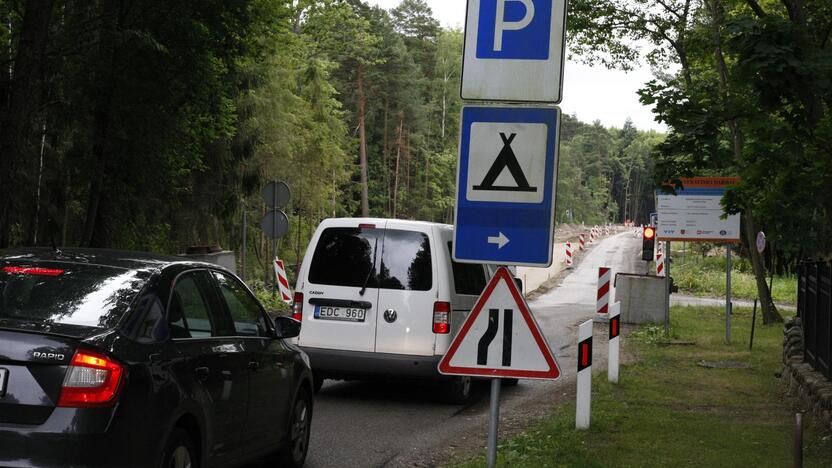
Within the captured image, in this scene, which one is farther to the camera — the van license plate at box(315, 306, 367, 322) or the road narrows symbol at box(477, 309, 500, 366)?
the van license plate at box(315, 306, 367, 322)

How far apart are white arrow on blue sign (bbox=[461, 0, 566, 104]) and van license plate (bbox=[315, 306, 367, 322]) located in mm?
5717

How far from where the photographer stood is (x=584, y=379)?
950cm

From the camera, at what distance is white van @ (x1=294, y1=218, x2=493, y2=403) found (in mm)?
11227

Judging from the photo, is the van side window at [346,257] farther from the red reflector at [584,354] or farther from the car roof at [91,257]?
the car roof at [91,257]

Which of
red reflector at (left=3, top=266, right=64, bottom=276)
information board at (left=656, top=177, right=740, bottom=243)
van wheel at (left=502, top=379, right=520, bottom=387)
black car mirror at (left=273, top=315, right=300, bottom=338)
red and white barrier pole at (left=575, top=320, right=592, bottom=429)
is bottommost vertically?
van wheel at (left=502, top=379, right=520, bottom=387)

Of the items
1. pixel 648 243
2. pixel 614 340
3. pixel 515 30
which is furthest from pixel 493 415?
pixel 648 243

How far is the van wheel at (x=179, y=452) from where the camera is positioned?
5.26 m

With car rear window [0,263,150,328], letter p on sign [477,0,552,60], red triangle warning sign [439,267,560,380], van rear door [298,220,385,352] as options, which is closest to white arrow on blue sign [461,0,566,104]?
letter p on sign [477,0,552,60]

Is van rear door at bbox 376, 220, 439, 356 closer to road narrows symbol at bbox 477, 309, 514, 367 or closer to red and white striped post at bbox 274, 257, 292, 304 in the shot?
road narrows symbol at bbox 477, 309, 514, 367

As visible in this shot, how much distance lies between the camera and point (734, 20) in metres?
10.4

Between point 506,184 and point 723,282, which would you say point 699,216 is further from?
point 723,282

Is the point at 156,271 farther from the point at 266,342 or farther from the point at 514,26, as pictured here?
the point at 514,26

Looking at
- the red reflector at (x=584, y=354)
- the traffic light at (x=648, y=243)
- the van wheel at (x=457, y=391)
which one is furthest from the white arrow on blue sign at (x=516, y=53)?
the traffic light at (x=648, y=243)

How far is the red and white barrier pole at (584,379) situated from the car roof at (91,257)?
4511 mm
